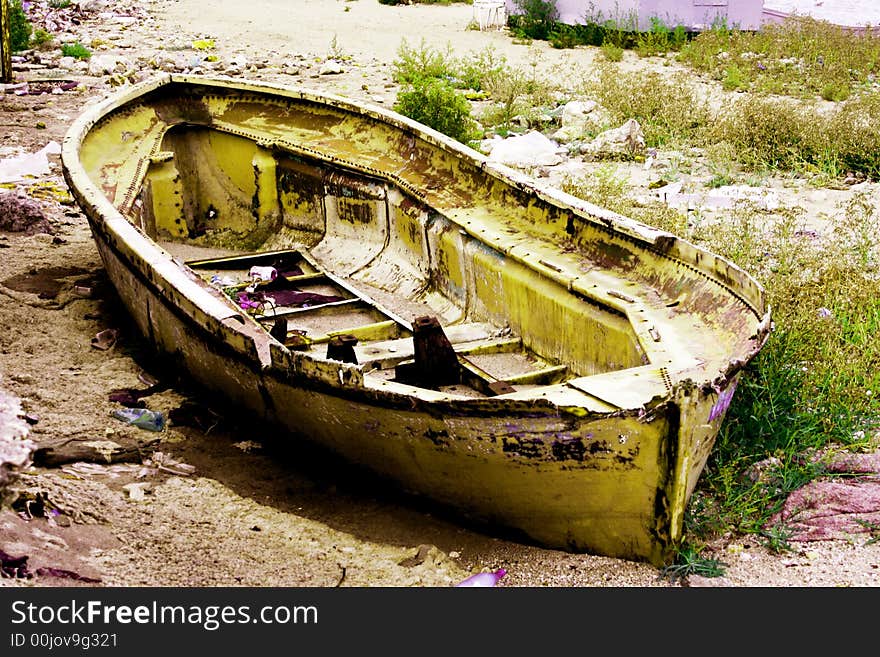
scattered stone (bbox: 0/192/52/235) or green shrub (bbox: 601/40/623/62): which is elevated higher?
green shrub (bbox: 601/40/623/62)

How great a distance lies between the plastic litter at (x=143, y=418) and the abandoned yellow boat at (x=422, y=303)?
263 millimetres

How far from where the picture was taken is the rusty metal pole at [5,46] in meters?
9.74

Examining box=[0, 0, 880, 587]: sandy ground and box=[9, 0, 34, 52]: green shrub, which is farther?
box=[9, 0, 34, 52]: green shrub

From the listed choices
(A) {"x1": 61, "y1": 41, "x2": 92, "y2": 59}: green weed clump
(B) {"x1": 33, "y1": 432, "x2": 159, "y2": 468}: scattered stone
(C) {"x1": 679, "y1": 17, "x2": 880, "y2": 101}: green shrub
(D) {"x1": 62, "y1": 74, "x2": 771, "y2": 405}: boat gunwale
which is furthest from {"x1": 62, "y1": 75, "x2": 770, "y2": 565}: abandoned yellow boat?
(A) {"x1": 61, "y1": 41, "x2": 92, "y2": 59}: green weed clump

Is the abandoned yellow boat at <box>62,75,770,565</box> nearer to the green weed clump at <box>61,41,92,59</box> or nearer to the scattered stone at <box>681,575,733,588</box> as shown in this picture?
the scattered stone at <box>681,575,733,588</box>

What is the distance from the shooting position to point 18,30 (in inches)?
460

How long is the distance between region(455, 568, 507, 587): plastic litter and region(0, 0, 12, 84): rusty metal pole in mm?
8552

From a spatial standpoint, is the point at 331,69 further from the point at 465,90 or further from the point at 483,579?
the point at 483,579

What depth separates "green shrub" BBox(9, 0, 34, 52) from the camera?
11539 millimetres

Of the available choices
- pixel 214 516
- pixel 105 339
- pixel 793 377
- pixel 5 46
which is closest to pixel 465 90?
pixel 5 46

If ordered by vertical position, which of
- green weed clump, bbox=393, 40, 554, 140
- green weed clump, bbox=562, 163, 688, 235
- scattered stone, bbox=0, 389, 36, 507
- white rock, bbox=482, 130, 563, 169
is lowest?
scattered stone, bbox=0, 389, 36, 507

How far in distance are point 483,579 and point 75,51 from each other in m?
10.4

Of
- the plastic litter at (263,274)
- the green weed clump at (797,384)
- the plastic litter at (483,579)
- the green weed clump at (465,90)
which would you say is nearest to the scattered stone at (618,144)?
the green weed clump at (465,90)

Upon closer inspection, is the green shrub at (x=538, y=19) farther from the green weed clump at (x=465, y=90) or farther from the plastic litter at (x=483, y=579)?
the plastic litter at (x=483, y=579)
